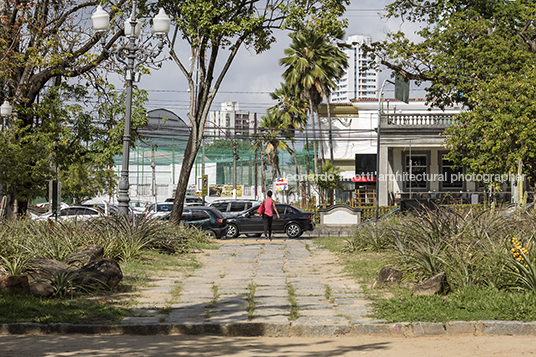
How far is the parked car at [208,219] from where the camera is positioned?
2311 centimetres

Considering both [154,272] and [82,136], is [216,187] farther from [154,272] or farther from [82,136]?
[154,272]

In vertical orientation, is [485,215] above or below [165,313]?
above

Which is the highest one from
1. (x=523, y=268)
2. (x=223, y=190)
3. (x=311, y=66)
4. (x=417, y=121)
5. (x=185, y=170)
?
(x=311, y=66)

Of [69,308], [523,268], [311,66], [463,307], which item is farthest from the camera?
[311,66]

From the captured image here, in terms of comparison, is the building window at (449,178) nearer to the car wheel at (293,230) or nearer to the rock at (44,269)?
the car wheel at (293,230)

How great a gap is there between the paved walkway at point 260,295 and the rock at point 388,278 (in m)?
0.37

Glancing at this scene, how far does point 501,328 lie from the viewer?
7.21 m

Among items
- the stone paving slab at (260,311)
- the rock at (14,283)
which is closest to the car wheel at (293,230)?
the stone paving slab at (260,311)

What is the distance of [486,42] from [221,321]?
637 inches

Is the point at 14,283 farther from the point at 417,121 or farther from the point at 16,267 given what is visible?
the point at 417,121

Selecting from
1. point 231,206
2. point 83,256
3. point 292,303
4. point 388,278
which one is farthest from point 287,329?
point 231,206

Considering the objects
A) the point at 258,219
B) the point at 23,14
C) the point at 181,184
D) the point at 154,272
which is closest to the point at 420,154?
the point at 258,219

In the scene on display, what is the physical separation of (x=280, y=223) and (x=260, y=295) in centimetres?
1567

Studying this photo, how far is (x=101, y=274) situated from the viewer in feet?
30.8
